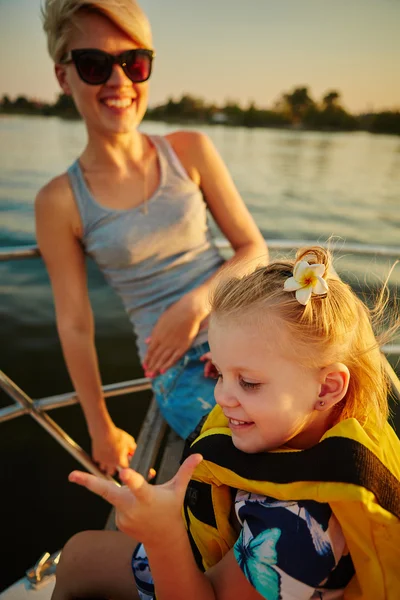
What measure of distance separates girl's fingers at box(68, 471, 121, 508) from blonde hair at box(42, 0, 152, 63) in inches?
51.8

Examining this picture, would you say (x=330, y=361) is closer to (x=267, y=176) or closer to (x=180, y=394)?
(x=180, y=394)

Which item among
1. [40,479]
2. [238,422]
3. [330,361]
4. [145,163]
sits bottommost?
[40,479]

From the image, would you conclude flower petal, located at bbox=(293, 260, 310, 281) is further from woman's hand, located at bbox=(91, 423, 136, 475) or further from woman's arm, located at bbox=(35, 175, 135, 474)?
woman's hand, located at bbox=(91, 423, 136, 475)

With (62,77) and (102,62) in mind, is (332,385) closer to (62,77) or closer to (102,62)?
(102,62)

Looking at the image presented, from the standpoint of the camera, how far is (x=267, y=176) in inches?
710

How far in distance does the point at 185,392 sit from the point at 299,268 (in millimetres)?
746

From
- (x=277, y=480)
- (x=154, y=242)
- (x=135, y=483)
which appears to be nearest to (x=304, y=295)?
(x=277, y=480)

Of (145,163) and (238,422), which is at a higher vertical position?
(145,163)

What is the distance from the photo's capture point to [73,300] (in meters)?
1.69

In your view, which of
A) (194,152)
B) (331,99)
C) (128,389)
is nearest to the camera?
(194,152)

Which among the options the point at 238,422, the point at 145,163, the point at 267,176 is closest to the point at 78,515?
the point at 145,163

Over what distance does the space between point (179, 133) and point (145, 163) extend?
0.54ft

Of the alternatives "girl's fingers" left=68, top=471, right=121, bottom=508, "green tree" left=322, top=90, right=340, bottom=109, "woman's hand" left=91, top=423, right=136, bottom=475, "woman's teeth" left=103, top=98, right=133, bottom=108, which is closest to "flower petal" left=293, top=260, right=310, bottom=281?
"girl's fingers" left=68, top=471, right=121, bottom=508

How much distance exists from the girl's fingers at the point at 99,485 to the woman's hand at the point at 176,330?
31.3 inches
